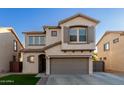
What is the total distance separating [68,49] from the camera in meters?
26.5

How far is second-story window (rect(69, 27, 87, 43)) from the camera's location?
26.5 m

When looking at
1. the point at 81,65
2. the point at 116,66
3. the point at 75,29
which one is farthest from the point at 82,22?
the point at 116,66

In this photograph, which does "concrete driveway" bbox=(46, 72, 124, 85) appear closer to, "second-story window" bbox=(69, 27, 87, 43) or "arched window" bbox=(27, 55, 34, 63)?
"second-story window" bbox=(69, 27, 87, 43)

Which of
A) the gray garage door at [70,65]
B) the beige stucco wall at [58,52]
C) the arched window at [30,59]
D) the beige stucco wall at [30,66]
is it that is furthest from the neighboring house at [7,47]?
the gray garage door at [70,65]

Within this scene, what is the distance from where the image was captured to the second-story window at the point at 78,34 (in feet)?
87.1

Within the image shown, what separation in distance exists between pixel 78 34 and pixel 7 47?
33.1ft

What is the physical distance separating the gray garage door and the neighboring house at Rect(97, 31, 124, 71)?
581 cm

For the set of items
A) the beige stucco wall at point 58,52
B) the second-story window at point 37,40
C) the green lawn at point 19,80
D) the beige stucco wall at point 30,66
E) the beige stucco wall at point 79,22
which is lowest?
the green lawn at point 19,80

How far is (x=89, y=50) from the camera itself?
2678 centimetres

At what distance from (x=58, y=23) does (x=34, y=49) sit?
5.06m

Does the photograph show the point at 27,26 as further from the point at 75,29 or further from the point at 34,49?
the point at 75,29

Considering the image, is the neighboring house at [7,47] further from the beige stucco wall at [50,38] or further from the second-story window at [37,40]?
the beige stucco wall at [50,38]

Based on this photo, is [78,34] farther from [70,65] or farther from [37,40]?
[37,40]

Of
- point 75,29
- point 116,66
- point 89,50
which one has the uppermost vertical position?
point 75,29
